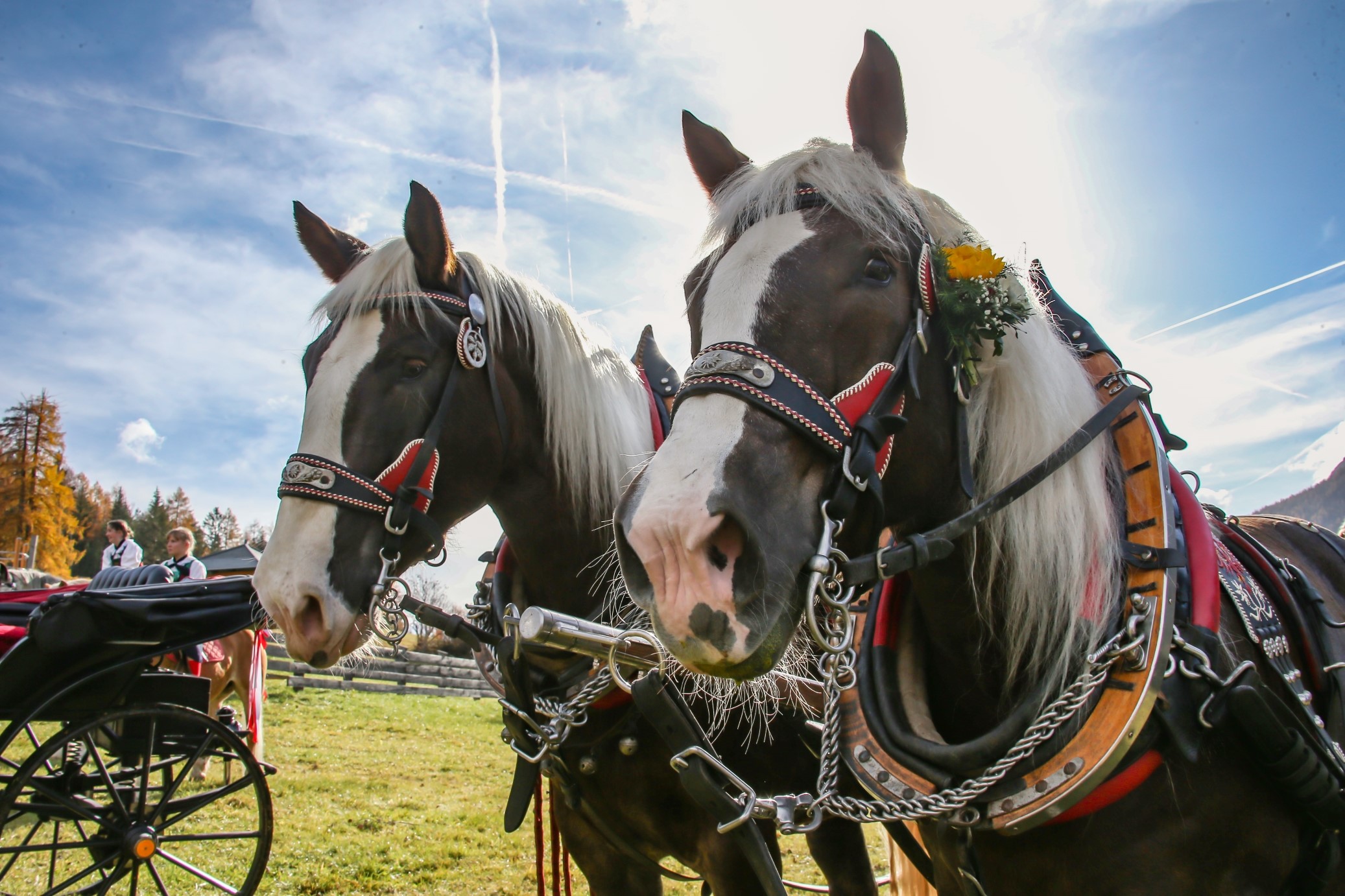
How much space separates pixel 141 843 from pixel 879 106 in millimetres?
4770

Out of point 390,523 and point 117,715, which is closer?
point 390,523

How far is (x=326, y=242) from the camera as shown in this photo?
2879mm

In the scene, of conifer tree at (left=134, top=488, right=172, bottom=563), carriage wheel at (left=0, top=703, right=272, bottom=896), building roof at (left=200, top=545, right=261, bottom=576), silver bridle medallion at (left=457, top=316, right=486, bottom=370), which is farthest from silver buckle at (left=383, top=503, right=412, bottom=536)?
conifer tree at (left=134, top=488, right=172, bottom=563)

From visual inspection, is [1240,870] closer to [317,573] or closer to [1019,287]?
[1019,287]

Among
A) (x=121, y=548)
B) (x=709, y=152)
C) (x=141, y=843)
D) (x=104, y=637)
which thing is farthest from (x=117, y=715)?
(x=121, y=548)

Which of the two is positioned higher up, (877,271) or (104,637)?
(877,271)

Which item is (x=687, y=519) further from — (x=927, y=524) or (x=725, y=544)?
(x=927, y=524)

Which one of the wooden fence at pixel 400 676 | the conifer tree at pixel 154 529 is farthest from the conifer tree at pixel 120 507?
the wooden fence at pixel 400 676

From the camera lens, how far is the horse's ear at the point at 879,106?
1654mm

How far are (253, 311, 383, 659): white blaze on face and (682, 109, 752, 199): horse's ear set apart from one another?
115cm

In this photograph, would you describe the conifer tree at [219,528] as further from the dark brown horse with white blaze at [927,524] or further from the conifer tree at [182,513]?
the dark brown horse with white blaze at [927,524]

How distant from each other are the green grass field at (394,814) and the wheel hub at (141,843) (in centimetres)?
123

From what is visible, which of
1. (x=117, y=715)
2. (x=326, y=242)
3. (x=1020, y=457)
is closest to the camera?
(x=1020, y=457)

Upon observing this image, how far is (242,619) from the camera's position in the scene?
4074 mm
